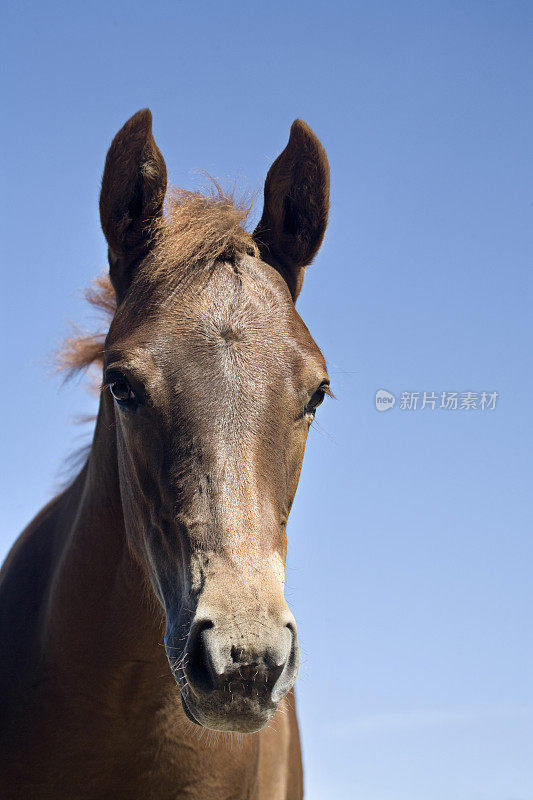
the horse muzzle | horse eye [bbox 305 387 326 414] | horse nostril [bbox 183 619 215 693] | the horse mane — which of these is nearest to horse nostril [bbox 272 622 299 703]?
the horse muzzle

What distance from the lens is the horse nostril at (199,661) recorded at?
94.9 inches

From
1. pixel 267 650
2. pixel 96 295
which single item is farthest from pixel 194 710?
pixel 96 295

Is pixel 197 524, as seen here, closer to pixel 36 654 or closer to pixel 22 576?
pixel 36 654

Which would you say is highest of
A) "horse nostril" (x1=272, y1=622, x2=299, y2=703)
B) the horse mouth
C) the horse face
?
the horse face

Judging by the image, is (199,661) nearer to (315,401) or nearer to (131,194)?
(315,401)

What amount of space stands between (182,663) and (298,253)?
212 centimetres

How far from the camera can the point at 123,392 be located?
124 inches

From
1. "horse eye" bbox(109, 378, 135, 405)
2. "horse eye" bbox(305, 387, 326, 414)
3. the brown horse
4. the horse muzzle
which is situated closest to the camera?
Answer: the horse muzzle

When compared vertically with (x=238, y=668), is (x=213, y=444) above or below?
above

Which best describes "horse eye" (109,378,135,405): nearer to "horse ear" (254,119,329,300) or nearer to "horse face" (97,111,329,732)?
"horse face" (97,111,329,732)

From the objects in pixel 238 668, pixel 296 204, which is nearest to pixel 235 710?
pixel 238 668

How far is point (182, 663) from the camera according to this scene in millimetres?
2568

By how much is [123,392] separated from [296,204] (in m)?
1.41

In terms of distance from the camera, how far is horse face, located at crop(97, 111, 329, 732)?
244cm
